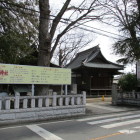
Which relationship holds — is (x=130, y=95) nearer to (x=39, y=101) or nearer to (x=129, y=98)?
(x=129, y=98)

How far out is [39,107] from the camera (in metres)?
9.16

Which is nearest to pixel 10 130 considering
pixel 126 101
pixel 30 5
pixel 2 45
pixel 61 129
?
pixel 61 129

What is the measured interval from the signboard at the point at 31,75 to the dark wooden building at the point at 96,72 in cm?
1600

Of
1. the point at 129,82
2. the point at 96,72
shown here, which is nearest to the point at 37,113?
the point at 129,82

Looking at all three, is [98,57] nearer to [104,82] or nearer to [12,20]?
[104,82]

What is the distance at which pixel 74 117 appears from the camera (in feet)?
32.8

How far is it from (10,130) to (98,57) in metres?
23.1

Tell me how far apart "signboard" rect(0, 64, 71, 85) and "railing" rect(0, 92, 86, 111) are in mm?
828

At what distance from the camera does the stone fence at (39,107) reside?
8.27 m

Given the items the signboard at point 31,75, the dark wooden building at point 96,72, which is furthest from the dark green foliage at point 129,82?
the signboard at point 31,75

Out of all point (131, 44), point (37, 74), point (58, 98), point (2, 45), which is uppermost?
point (131, 44)

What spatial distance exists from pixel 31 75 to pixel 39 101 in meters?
1.37

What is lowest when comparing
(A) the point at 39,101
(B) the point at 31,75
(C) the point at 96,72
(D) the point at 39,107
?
(D) the point at 39,107

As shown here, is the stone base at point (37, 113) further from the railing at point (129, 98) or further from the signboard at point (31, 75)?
the railing at point (129, 98)
